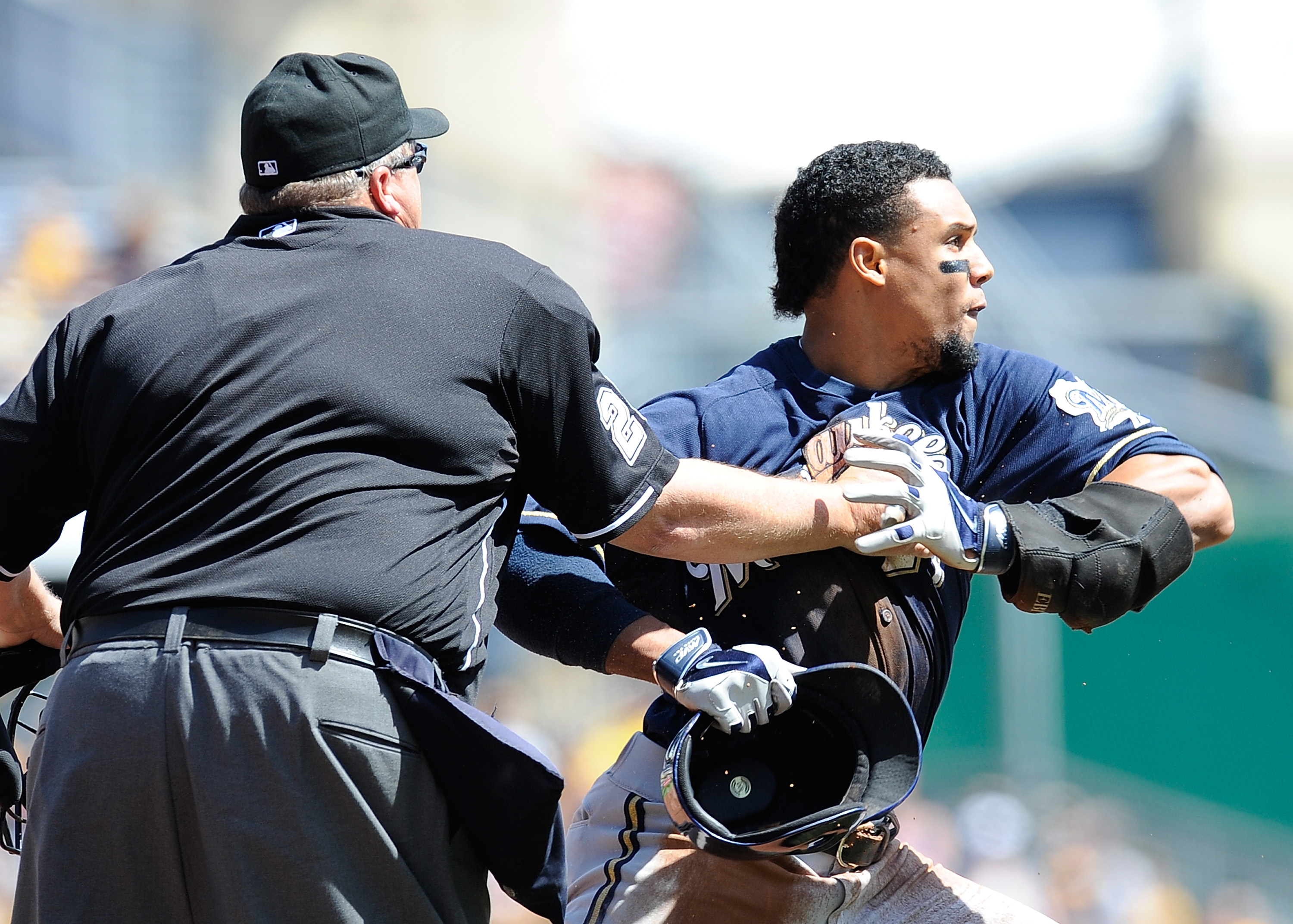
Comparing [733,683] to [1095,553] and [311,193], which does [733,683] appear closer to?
[1095,553]

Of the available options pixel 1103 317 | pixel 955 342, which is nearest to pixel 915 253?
pixel 955 342

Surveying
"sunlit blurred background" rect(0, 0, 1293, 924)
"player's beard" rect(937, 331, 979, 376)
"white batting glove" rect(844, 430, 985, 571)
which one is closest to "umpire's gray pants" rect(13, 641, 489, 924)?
"white batting glove" rect(844, 430, 985, 571)

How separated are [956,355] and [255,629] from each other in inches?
60.6

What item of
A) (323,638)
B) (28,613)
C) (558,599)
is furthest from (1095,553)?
(28,613)

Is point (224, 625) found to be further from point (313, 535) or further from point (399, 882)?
point (399, 882)

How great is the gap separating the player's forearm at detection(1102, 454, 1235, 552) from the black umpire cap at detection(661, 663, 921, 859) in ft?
2.03

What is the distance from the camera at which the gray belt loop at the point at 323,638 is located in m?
1.93

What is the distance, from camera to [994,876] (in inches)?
265

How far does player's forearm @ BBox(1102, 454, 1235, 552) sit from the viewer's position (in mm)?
2557

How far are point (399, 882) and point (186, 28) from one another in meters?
9.44

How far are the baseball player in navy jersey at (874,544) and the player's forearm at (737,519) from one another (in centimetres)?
10

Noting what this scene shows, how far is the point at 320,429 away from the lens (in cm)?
202

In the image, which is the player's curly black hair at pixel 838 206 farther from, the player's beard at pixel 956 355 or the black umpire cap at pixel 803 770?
the black umpire cap at pixel 803 770

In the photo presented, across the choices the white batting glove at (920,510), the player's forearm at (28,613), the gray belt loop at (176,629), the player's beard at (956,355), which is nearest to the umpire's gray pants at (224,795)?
the gray belt loop at (176,629)
